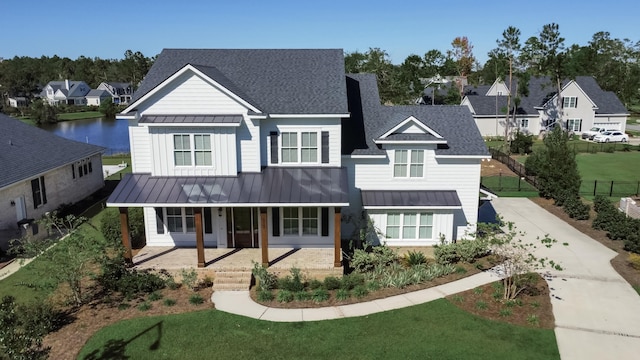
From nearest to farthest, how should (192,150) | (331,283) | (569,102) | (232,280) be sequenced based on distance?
(331,283)
(232,280)
(192,150)
(569,102)

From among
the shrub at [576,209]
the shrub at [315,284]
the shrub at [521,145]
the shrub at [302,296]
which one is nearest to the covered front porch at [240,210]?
the shrub at [315,284]

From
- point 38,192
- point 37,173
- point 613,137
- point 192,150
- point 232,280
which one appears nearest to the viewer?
point 232,280

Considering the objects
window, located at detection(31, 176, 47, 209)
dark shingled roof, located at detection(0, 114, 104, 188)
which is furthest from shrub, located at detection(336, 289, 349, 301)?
window, located at detection(31, 176, 47, 209)

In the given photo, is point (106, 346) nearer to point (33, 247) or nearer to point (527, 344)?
point (33, 247)

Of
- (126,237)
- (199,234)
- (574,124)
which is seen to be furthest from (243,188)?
(574,124)

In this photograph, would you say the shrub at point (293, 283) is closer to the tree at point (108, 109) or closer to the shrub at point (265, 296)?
the shrub at point (265, 296)

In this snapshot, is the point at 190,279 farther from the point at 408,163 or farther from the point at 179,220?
the point at 408,163

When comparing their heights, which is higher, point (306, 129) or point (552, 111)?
point (552, 111)
